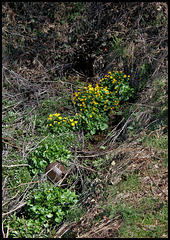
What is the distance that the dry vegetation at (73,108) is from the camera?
3295mm

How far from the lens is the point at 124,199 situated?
3375 mm

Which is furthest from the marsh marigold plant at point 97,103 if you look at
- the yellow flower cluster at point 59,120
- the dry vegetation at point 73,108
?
the dry vegetation at point 73,108

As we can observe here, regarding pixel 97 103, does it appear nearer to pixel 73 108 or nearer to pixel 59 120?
pixel 73 108

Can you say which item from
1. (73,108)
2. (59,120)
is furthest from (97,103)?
Answer: (59,120)

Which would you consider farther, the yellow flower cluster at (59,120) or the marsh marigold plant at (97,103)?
the marsh marigold plant at (97,103)

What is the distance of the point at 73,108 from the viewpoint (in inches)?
204

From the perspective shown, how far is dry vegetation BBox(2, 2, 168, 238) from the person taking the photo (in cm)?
329

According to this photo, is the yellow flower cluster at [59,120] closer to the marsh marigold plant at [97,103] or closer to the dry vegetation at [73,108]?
the marsh marigold plant at [97,103]

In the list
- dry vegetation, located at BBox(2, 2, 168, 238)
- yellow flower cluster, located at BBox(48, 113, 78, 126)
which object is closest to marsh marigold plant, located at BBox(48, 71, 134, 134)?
yellow flower cluster, located at BBox(48, 113, 78, 126)

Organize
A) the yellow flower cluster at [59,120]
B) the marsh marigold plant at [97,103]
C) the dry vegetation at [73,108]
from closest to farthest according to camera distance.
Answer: the dry vegetation at [73,108] < the yellow flower cluster at [59,120] < the marsh marigold plant at [97,103]

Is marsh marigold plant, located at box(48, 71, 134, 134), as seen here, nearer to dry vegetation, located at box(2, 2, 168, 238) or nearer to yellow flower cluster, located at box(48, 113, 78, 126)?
yellow flower cluster, located at box(48, 113, 78, 126)

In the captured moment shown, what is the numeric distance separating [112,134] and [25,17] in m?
4.17

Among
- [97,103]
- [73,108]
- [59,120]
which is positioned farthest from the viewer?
[73,108]

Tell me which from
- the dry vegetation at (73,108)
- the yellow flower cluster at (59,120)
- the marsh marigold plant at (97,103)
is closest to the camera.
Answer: the dry vegetation at (73,108)
